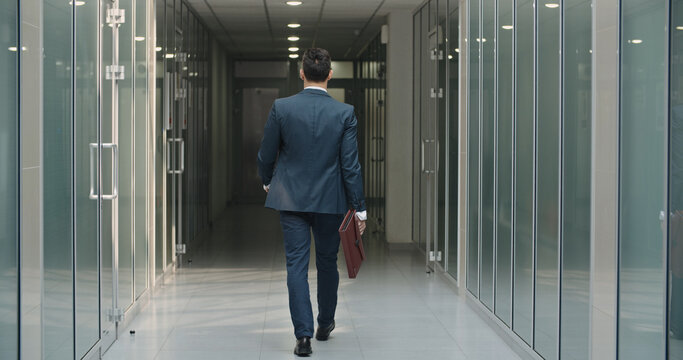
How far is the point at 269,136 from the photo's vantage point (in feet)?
15.8

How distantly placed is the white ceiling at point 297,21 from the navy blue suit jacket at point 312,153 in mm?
4286

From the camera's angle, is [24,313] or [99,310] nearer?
[24,313]

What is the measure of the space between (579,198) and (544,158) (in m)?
0.57

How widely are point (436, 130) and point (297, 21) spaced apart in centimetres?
353

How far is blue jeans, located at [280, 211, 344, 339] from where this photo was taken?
4.79 meters

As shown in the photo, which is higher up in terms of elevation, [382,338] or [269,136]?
[269,136]

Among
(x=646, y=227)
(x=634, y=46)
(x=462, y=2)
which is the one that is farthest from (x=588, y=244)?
(x=462, y=2)

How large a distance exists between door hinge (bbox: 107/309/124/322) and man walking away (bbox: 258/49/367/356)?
1120 millimetres

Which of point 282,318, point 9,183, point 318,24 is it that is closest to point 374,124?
point 318,24

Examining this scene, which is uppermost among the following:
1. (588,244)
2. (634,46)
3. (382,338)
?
(634,46)

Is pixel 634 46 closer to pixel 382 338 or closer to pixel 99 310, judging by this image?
pixel 382 338

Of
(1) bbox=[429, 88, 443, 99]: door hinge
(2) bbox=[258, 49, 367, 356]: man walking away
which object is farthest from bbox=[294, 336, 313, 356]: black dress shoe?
(1) bbox=[429, 88, 443, 99]: door hinge

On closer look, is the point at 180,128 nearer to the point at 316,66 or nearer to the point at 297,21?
the point at 297,21

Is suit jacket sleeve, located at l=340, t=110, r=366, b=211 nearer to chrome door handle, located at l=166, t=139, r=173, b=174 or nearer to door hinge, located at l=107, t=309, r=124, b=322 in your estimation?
door hinge, located at l=107, t=309, r=124, b=322
